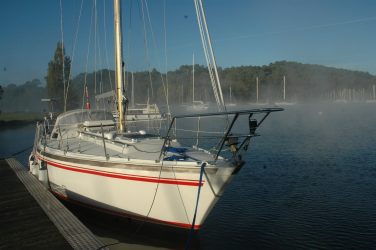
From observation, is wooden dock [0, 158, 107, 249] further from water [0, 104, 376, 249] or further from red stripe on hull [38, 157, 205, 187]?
water [0, 104, 376, 249]

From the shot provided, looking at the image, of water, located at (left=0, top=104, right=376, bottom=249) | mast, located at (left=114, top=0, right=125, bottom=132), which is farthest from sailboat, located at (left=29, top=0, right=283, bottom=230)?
water, located at (left=0, top=104, right=376, bottom=249)

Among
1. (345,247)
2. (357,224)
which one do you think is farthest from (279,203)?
(345,247)

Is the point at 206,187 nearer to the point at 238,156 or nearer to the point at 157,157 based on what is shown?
the point at 238,156

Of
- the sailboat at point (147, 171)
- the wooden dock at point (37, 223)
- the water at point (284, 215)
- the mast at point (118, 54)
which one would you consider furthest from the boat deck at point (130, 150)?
the water at point (284, 215)

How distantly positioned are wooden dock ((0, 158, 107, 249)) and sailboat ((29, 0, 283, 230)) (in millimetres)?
1030

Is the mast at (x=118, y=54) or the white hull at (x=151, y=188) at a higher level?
the mast at (x=118, y=54)

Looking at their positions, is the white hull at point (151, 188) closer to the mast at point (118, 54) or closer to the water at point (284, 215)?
the water at point (284, 215)

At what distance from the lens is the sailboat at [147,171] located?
8.45 m

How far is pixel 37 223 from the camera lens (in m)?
8.97

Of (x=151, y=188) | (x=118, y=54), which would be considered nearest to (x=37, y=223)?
(x=151, y=188)

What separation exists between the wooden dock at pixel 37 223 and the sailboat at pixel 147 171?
103 cm

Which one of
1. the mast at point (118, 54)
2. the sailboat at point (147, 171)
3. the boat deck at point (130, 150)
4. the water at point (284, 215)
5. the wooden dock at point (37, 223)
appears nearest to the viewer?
the wooden dock at point (37, 223)

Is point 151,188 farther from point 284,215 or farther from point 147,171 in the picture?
point 284,215

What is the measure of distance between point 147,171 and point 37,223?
3.13 meters
